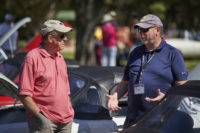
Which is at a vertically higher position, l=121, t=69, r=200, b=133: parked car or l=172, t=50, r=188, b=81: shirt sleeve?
l=172, t=50, r=188, b=81: shirt sleeve

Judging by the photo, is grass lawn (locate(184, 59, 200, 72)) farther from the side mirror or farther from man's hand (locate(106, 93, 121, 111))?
the side mirror

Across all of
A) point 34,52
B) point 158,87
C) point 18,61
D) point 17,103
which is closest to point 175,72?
point 158,87

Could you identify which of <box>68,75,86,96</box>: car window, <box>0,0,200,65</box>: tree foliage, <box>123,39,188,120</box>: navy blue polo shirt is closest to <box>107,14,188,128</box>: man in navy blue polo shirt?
<box>123,39,188,120</box>: navy blue polo shirt

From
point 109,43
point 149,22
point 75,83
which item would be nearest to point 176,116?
point 149,22

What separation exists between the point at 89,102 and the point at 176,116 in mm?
1564

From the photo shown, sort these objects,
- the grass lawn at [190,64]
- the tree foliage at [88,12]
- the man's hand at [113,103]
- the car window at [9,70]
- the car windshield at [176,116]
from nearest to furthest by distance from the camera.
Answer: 1. the car windshield at [176,116]
2. the man's hand at [113,103]
3. the car window at [9,70]
4. the tree foliage at [88,12]
5. the grass lawn at [190,64]

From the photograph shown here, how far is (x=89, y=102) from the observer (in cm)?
486

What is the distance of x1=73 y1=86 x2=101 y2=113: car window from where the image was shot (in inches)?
189

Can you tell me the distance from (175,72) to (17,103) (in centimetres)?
190

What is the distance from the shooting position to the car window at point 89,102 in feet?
15.7

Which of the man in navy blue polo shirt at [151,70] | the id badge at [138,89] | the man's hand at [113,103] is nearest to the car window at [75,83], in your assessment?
the man's hand at [113,103]

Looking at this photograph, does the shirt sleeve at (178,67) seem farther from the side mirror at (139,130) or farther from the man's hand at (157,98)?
the side mirror at (139,130)

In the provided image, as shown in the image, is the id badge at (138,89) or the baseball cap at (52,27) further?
the id badge at (138,89)

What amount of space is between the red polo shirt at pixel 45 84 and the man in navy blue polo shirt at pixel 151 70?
0.69 m
